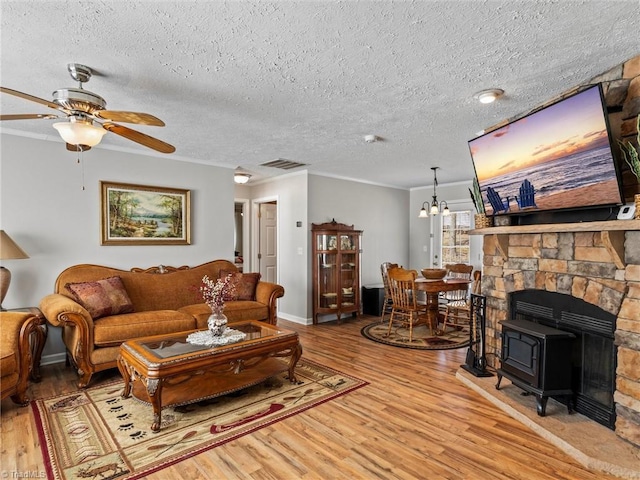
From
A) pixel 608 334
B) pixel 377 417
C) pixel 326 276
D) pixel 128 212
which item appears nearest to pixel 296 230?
pixel 326 276

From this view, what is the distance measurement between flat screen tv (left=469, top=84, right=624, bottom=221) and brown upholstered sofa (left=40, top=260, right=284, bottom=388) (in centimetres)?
292

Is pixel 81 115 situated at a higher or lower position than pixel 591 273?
higher

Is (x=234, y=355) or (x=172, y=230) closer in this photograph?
(x=234, y=355)

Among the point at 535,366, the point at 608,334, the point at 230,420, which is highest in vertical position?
the point at 608,334

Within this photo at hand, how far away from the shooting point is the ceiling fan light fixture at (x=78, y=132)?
2197 mm

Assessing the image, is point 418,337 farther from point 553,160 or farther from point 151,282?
point 151,282

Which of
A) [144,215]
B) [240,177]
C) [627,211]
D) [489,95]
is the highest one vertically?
[489,95]

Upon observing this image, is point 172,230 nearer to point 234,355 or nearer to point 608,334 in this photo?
point 234,355

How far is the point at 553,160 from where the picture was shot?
8.38 ft

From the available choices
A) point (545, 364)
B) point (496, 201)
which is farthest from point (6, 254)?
point (545, 364)

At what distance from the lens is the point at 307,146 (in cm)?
432

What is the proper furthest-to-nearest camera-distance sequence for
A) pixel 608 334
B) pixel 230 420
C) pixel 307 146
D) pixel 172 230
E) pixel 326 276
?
pixel 326 276
pixel 172 230
pixel 307 146
pixel 230 420
pixel 608 334

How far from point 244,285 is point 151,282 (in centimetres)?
112

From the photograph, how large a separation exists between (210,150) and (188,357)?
276cm
